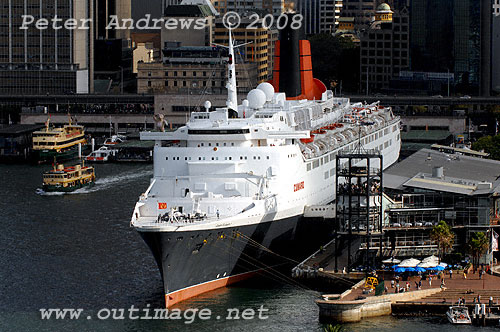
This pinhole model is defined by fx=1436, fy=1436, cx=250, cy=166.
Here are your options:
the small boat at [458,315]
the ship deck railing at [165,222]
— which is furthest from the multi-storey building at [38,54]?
the small boat at [458,315]

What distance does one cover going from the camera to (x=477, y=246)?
2840 inches

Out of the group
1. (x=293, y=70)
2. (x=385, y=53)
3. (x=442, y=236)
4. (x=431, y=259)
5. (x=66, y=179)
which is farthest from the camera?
(x=385, y=53)

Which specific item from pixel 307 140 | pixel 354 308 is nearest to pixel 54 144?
pixel 307 140

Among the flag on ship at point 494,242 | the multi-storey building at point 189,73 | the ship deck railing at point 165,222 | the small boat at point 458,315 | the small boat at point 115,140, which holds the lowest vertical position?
the small boat at point 458,315

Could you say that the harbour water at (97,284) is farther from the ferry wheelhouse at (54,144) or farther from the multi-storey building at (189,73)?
the multi-storey building at (189,73)

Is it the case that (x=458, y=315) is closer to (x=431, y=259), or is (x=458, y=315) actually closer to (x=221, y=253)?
(x=431, y=259)

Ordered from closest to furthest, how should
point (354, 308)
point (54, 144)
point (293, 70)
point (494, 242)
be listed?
point (354, 308), point (494, 242), point (293, 70), point (54, 144)

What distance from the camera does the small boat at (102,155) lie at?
127m

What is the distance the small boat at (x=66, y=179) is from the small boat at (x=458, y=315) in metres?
47.5

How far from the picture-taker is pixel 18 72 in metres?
164

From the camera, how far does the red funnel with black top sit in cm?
10622

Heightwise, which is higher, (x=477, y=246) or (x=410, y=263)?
(x=477, y=246)

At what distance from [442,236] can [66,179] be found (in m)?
42.5

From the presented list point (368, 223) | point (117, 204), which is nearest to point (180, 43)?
point (117, 204)
